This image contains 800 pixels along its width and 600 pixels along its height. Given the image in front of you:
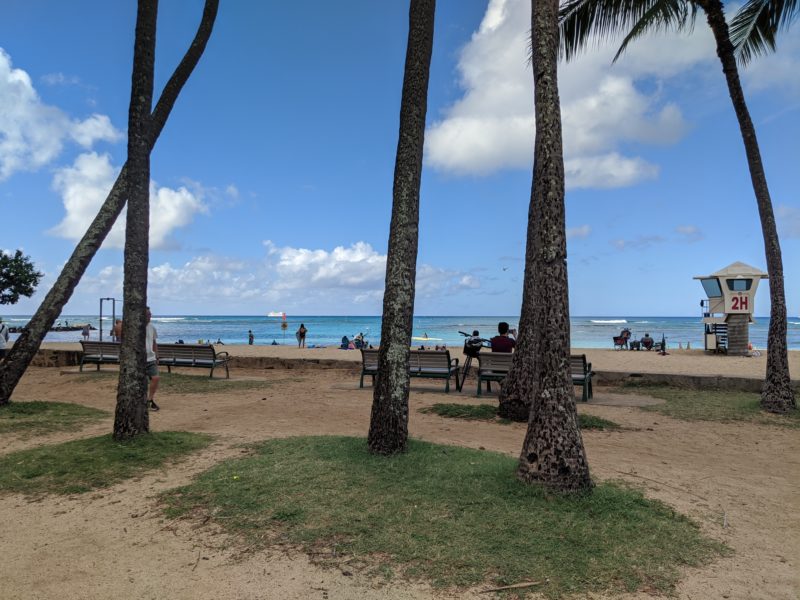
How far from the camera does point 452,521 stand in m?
3.52

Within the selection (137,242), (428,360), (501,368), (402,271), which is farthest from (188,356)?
(402,271)

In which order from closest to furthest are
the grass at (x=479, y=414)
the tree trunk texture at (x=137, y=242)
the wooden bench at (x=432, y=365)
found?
the tree trunk texture at (x=137, y=242) < the grass at (x=479, y=414) < the wooden bench at (x=432, y=365)

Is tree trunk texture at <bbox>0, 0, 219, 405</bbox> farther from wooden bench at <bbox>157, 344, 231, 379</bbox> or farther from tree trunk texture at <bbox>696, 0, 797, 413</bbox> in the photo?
tree trunk texture at <bbox>696, 0, 797, 413</bbox>

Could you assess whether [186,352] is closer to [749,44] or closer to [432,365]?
[432,365]

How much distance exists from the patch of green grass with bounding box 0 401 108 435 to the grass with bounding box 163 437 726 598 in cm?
355

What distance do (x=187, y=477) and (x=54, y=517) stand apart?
101 centimetres

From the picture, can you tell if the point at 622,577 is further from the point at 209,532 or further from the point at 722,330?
the point at 722,330

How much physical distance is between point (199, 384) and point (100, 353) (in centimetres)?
338

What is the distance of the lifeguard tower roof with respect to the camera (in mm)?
20328

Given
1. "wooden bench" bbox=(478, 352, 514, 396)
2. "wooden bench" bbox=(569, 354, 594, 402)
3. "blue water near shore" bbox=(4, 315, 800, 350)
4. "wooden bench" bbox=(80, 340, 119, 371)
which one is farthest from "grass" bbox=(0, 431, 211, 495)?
"blue water near shore" bbox=(4, 315, 800, 350)

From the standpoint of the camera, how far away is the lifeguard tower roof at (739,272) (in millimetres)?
20328

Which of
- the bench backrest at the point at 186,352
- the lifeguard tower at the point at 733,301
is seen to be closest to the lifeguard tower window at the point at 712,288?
the lifeguard tower at the point at 733,301

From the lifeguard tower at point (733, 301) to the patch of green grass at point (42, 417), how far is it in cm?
2067

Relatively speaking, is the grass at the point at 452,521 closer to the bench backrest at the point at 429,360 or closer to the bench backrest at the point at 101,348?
the bench backrest at the point at 429,360
